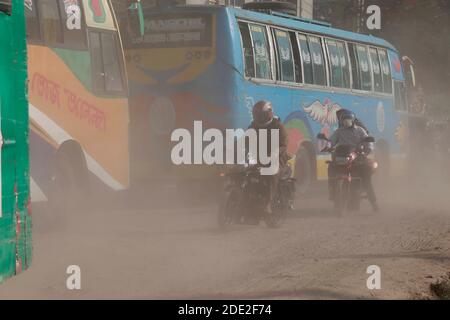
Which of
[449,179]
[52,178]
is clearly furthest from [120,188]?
[449,179]

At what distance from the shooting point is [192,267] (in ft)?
32.1

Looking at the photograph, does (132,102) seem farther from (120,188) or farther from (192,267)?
(192,267)

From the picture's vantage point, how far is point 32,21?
1177cm

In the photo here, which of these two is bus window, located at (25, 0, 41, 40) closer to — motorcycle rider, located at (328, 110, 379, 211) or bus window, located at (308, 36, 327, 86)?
motorcycle rider, located at (328, 110, 379, 211)

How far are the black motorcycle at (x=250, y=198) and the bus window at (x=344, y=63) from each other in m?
7.16

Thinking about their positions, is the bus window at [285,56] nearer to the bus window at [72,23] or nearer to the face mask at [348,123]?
the face mask at [348,123]

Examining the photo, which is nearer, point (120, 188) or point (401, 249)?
point (401, 249)

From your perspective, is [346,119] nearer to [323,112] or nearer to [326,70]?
[323,112]

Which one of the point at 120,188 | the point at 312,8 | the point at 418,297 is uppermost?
the point at 312,8

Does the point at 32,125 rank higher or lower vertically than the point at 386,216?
higher

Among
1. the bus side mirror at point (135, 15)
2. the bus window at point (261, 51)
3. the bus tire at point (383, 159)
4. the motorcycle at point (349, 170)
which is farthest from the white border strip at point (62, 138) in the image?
the bus tire at point (383, 159)

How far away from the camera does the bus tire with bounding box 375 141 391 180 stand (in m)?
23.2

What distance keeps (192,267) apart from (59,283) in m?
1.61
